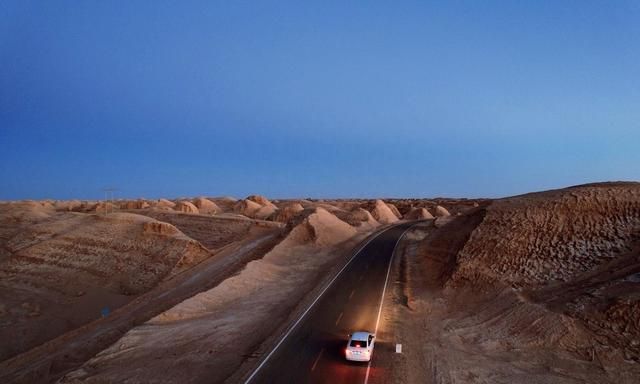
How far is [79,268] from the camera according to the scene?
5422 cm

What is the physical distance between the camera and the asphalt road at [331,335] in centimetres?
1896

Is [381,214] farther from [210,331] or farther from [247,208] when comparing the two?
[210,331]

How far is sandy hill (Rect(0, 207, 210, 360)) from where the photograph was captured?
1633 inches

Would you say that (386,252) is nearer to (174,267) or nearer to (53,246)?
(174,267)

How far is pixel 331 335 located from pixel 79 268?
4260cm

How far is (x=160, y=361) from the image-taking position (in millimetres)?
21531

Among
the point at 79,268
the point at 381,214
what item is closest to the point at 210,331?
the point at 79,268

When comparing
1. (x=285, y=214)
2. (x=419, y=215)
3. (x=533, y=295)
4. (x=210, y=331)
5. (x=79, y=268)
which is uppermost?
(x=285, y=214)

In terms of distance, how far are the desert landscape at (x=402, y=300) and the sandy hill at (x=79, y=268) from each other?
0.22 metres

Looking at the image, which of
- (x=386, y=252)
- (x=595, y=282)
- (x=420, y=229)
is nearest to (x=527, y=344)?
(x=595, y=282)

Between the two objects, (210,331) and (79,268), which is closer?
(210,331)

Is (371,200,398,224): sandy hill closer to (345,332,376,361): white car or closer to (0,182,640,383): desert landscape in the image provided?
(0,182,640,383): desert landscape

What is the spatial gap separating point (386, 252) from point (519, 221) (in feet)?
58.3

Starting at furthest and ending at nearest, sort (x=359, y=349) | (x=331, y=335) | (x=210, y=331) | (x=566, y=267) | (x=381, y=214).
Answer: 1. (x=381, y=214)
2. (x=566, y=267)
3. (x=210, y=331)
4. (x=331, y=335)
5. (x=359, y=349)
